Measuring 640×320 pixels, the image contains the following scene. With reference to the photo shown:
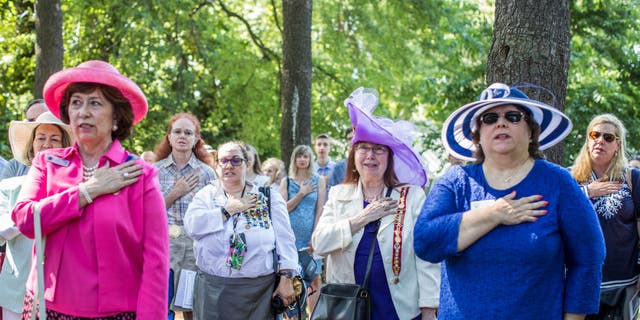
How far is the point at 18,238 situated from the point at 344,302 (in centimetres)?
233

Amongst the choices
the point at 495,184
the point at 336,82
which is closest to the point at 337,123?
the point at 336,82

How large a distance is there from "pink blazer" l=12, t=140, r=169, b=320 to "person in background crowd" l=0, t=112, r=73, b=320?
135cm

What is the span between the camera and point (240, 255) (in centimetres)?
592

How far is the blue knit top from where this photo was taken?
382cm

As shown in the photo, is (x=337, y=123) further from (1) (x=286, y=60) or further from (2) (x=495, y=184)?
(2) (x=495, y=184)

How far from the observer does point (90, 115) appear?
3.92m

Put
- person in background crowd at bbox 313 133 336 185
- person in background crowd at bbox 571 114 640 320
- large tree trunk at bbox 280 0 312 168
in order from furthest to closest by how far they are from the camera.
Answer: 1. large tree trunk at bbox 280 0 312 168
2. person in background crowd at bbox 313 133 336 185
3. person in background crowd at bbox 571 114 640 320

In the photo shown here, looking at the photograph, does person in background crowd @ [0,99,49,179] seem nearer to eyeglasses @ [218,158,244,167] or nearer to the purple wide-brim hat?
eyeglasses @ [218,158,244,167]

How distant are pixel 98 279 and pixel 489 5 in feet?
58.9

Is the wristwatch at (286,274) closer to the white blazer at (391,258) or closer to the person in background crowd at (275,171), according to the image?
the white blazer at (391,258)

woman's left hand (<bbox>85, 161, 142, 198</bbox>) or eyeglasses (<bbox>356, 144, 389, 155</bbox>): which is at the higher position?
eyeglasses (<bbox>356, 144, 389, 155</bbox>)

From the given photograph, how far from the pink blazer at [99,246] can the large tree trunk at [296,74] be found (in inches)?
343

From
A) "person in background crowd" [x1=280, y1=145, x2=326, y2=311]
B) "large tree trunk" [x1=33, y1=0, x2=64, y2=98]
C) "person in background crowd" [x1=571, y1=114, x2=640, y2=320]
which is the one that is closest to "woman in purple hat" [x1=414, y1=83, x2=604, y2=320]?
"person in background crowd" [x1=571, y1=114, x2=640, y2=320]

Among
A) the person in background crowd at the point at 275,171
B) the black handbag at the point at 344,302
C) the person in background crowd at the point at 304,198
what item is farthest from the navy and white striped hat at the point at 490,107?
the person in background crowd at the point at 275,171
